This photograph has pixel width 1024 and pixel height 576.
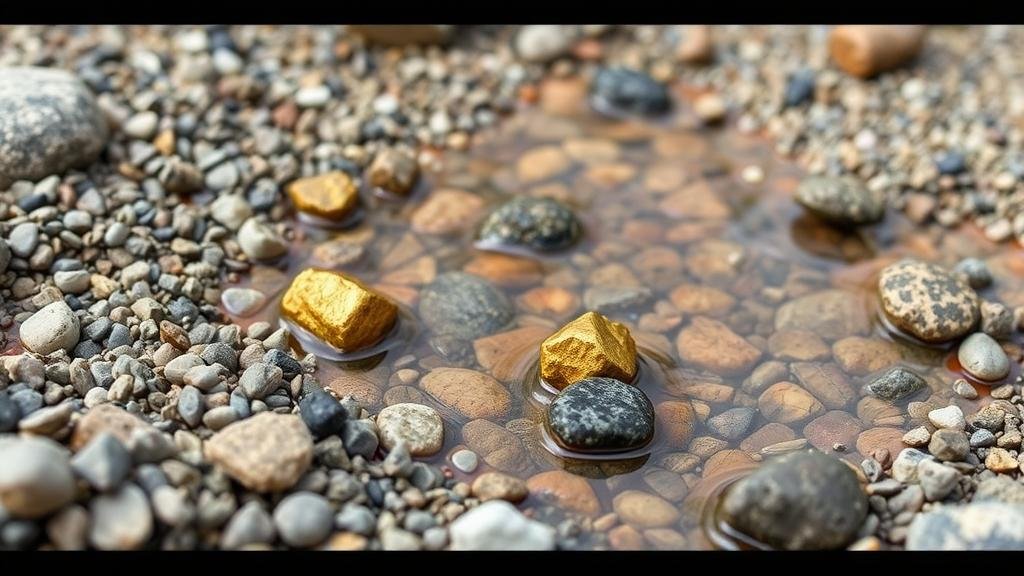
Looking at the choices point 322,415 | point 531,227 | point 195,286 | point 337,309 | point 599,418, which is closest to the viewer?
point 322,415

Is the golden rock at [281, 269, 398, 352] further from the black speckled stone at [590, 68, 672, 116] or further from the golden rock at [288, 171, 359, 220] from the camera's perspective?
the black speckled stone at [590, 68, 672, 116]

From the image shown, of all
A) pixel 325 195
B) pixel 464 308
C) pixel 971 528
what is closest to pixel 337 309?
pixel 464 308

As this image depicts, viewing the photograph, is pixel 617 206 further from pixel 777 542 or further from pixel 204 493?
pixel 204 493

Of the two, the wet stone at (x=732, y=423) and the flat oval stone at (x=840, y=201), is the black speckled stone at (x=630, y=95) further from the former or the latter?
the wet stone at (x=732, y=423)

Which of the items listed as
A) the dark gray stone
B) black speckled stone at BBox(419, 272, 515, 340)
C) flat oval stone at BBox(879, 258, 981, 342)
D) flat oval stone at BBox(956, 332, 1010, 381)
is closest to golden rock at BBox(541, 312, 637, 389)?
black speckled stone at BBox(419, 272, 515, 340)

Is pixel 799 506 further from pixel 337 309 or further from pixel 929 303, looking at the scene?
pixel 337 309

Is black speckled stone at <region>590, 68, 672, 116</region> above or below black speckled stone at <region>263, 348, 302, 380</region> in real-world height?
above
